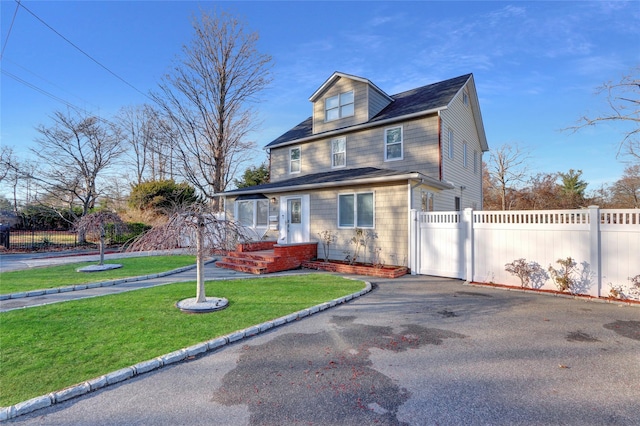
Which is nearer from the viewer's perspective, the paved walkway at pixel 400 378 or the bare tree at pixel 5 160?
the paved walkway at pixel 400 378

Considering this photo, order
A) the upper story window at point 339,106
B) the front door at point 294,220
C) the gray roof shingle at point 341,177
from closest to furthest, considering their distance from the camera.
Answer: the gray roof shingle at point 341,177
the front door at point 294,220
the upper story window at point 339,106

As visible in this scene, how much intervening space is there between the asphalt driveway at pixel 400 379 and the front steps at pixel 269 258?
500 cm

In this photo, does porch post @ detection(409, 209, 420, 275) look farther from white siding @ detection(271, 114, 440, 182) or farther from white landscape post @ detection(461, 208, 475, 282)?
white siding @ detection(271, 114, 440, 182)

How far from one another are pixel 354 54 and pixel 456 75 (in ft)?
16.2

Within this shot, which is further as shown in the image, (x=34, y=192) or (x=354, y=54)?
(x=34, y=192)

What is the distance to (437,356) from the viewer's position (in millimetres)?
3621

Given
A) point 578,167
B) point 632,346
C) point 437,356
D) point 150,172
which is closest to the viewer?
point 437,356

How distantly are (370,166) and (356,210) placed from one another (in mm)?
2910

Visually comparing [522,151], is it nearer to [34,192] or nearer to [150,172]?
[150,172]

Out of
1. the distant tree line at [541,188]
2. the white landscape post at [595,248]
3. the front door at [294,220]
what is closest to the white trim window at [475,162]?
the front door at [294,220]

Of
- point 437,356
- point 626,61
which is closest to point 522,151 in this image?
point 626,61

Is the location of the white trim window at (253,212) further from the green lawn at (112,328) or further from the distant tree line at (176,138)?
the green lawn at (112,328)

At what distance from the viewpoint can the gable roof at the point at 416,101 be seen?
38.1ft

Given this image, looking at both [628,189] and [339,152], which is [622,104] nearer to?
[339,152]
